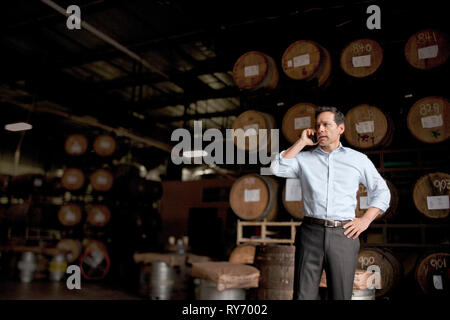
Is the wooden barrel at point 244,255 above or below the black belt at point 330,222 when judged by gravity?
below

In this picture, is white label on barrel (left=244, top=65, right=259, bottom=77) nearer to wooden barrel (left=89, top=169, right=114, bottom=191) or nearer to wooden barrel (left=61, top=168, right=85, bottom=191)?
wooden barrel (left=89, top=169, right=114, bottom=191)

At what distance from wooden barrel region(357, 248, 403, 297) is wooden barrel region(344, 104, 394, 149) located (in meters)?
1.16

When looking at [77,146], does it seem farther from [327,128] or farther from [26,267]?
[327,128]

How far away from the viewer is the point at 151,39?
682cm

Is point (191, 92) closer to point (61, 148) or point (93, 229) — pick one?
point (93, 229)

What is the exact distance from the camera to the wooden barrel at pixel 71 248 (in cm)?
838

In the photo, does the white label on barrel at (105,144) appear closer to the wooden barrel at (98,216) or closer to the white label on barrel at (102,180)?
the white label on barrel at (102,180)

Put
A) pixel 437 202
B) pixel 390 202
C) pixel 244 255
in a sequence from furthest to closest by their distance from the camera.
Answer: pixel 244 255
pixel 390 202
pixel 437 202

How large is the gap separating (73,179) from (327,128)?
7.10 metres

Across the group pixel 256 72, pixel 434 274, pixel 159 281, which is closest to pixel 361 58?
pixel 256 72

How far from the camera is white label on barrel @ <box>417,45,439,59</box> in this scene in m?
4.03

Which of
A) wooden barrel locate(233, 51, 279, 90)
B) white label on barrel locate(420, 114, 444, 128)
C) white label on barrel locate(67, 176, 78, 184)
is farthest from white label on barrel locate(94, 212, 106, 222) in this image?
white label on barrel locate(420, 114, 444, 128)

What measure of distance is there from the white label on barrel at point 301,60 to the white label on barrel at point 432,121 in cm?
140

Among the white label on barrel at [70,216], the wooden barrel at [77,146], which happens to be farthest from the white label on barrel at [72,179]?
the white label on barrel at [70,216]
